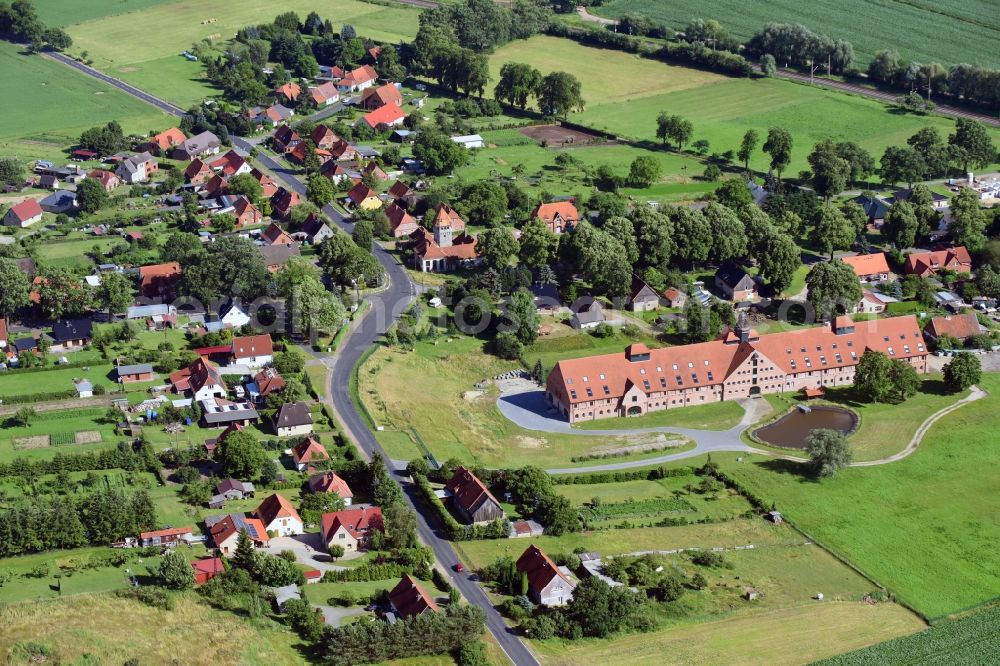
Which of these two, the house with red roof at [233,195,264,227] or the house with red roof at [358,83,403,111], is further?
the house with red roof at [358,83,403,111]

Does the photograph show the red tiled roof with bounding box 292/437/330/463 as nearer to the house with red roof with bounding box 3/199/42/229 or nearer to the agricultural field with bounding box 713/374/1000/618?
the agricultural field with bounding box 713/374/1000/618

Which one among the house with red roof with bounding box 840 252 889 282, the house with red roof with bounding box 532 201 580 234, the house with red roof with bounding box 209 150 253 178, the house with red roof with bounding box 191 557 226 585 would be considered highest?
the house with red roof with bounding box 840 252 889 282

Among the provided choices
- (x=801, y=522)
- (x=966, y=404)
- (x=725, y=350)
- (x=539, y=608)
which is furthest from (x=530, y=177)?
(x=539, y=608)

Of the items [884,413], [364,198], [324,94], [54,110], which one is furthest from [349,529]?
[54,110]

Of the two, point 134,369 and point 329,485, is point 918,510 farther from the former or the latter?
point 134,369

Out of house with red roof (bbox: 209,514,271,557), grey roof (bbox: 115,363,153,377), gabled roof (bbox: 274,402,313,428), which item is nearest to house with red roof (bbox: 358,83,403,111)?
grey roof (bbox: 115,363,153,377)

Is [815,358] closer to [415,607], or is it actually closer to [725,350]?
[725,350]
